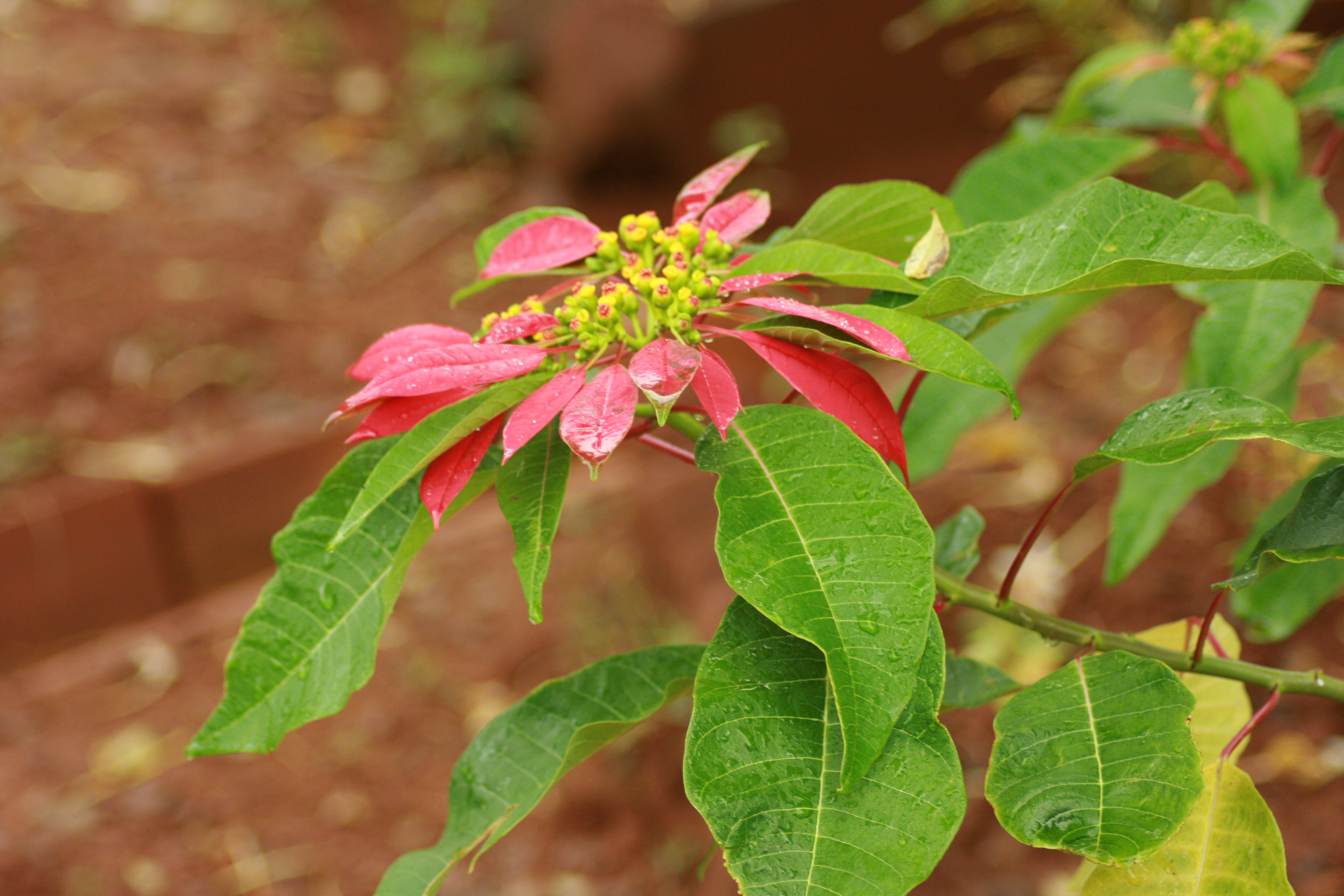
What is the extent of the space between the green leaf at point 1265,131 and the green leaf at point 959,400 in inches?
7.1

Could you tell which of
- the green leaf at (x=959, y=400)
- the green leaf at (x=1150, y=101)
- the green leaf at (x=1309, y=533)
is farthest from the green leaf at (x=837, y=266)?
the green leaf at (x=1150, y=101)

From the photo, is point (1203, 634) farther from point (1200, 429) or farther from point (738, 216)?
point (738, 216)

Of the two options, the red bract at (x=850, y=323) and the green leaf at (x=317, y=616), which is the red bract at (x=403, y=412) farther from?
the red bract at (x=850, y=323)

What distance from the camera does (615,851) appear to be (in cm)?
147

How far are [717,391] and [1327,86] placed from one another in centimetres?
76

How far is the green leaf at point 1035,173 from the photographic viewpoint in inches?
34.1

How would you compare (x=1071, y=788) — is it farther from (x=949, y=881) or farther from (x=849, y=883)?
(x=949, y=881)

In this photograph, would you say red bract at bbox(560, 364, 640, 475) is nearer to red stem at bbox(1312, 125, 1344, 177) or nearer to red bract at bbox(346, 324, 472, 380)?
red bract at bbox(346, 324, 472, 380)

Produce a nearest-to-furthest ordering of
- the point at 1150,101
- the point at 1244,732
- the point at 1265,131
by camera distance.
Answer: the point at 1244,732
the point at 1265,131
the point at 1150,101

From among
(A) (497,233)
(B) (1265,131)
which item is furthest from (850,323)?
(B) (1265,131)

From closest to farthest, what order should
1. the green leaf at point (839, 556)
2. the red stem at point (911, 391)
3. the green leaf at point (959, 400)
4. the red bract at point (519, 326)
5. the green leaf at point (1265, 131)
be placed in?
Result: the green leaf at point (839, 556) < the red bract at point (519, 326) < the red stem at point (911, 391) < the green leaf at point (1265, 131) < the green leaf at point (959, 400)

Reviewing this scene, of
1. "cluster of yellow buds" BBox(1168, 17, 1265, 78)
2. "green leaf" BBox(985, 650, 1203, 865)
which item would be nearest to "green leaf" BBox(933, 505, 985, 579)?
"green leaf" BBox(985, 650, 1203, 865)

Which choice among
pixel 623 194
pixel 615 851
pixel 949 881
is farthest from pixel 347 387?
pixel 949 881

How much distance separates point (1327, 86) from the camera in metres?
0.90
